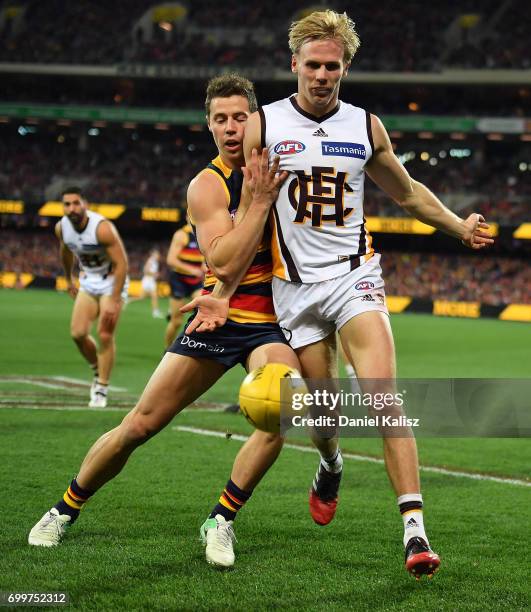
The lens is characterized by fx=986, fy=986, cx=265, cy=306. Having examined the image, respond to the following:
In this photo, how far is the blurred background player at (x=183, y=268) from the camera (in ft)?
49.4

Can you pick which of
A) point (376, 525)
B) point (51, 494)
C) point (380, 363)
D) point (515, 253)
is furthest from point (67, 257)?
point (515, 253)

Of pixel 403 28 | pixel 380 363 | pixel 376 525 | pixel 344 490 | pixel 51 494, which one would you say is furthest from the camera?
pixel 403 28

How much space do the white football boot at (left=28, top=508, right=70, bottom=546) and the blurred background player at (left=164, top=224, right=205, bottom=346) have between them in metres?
9.56

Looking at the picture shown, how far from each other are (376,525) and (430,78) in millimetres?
42317

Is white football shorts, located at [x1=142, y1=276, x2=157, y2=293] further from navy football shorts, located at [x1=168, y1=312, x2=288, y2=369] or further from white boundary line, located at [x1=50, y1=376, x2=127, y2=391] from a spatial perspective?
navy football shorts, located at [x1=168, y1=312, x2=288, y2=369]

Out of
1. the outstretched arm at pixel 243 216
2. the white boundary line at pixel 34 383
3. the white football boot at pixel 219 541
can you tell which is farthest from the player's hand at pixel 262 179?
the white boundary line at pixel 34 383

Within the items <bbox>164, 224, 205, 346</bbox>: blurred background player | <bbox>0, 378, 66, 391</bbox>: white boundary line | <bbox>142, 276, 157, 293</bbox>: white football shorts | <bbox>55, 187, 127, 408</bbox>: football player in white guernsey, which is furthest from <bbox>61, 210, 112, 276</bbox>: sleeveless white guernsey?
<bbox>142, 276, 157, 293</bbox>: white football shorts

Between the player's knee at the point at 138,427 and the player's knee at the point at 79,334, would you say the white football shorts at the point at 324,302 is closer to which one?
the player's knee at the point at 138,427

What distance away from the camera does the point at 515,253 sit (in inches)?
1764

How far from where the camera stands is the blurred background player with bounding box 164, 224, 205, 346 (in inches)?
593

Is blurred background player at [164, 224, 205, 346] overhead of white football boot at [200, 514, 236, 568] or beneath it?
overhead

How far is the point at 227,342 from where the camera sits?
16.5ft

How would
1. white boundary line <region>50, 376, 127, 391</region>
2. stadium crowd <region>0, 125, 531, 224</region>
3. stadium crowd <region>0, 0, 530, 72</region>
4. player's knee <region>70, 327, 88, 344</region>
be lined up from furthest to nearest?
1. stadium crowd <region>0, 0, 530, 72</region>
2. stadium crowd <region>0, 125, 531, 224</region>
3. white boundary line <region>50, 376, 127, 391</region>
4. player's knee <region>70, 327, 88, 344</region>

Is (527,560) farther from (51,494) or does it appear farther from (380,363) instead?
(51,494)
